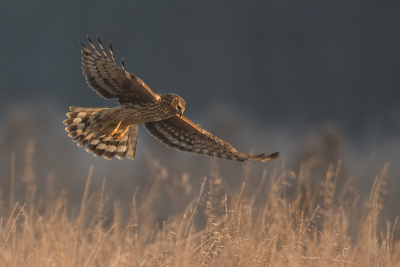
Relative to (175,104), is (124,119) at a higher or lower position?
lower

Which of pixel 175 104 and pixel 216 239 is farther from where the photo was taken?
pixel 175 104

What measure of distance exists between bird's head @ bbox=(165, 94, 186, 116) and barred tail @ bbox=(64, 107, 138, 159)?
580mm

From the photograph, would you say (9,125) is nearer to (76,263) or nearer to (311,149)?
(311,149)

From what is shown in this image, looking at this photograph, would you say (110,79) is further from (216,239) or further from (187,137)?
(216,239)

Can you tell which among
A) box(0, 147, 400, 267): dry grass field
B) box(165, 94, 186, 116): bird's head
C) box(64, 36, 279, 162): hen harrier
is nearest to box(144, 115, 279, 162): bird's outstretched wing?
box(64, 36, 279, 162): hen harrier

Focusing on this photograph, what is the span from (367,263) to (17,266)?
2.82 m

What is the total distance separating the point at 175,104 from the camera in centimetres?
682

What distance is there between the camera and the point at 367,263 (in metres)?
5.13

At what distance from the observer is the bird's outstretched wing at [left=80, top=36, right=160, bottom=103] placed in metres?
6.35

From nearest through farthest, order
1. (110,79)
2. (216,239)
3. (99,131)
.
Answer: (216,239)
(110,79)
(99,131)

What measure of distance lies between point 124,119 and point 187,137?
95 cm

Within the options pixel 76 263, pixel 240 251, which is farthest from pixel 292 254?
pixel 76 263

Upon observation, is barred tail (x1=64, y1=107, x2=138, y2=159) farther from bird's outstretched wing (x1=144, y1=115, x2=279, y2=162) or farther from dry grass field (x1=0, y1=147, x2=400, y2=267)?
dry grass field (x1=0, y1=147, x2=400, y2=267)

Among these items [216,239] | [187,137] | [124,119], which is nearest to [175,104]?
[124,119]
